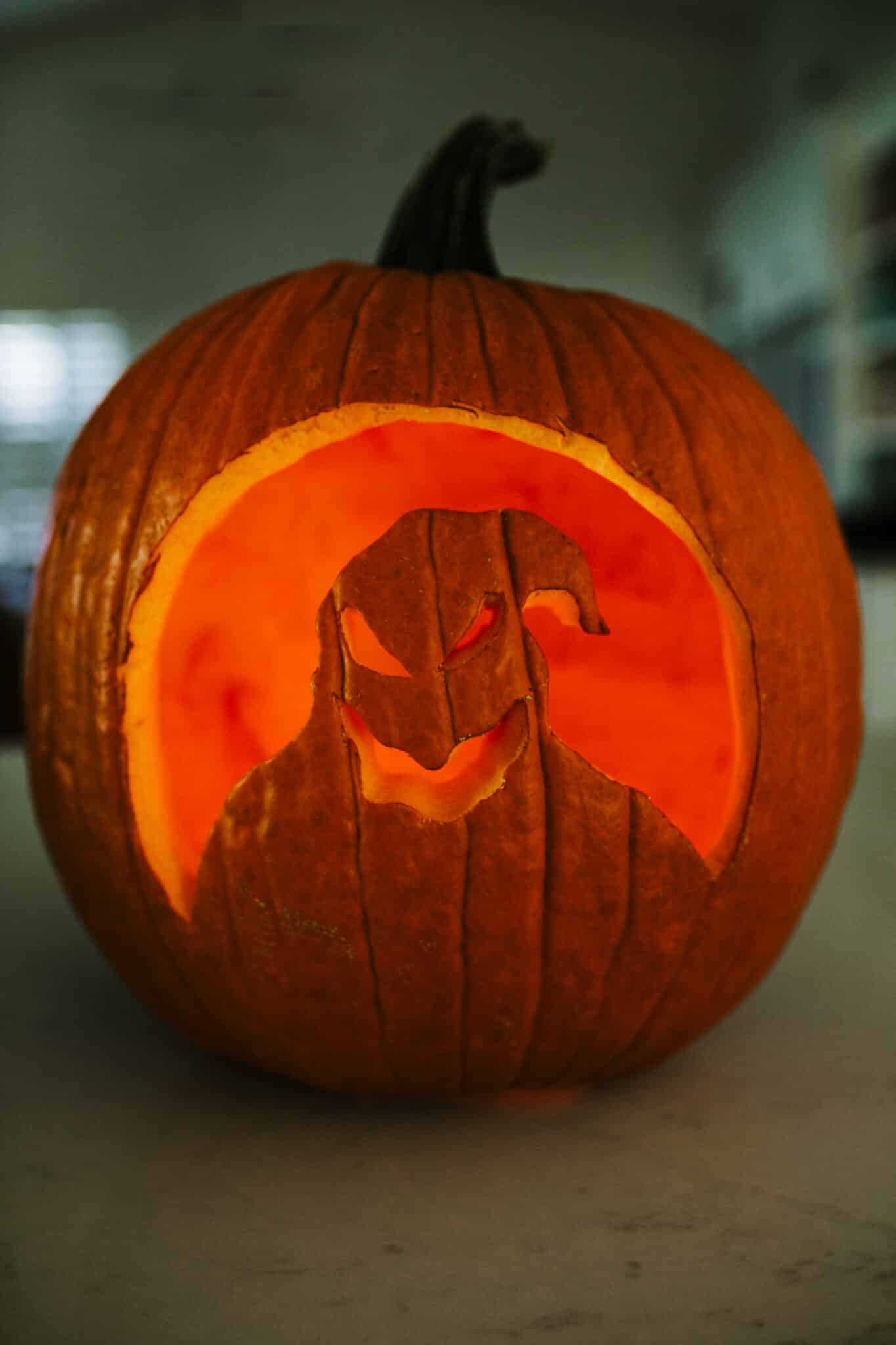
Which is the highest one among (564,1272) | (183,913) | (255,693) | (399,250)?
(399,250)

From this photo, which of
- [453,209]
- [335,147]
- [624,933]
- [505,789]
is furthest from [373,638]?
[335,147]

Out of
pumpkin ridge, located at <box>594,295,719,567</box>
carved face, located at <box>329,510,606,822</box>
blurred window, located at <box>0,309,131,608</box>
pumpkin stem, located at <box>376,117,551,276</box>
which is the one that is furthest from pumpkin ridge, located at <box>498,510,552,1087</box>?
blurred window, located at <box>0,309,131,608</box>

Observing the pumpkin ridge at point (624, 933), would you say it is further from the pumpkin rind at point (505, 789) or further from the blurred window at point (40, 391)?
the blurred window at point (40, 391)

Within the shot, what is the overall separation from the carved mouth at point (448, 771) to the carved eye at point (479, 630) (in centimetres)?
4

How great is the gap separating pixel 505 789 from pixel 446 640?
0.09 m

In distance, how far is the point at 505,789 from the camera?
602mm

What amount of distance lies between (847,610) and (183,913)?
45 cm

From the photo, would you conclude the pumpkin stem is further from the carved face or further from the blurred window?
the blurred window

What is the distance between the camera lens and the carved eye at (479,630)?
2.00 ft

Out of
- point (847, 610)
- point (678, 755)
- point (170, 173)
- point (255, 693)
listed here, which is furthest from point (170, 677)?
point (170, 173)

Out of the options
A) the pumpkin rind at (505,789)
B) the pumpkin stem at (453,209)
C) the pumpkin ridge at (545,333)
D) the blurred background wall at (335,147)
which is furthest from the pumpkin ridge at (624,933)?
the blurred background wall at (335,147)

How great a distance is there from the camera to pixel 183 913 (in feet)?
2.15

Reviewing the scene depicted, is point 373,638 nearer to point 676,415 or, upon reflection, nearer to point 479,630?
point 479,630

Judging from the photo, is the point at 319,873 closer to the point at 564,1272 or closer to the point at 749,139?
the point at 564,1272
